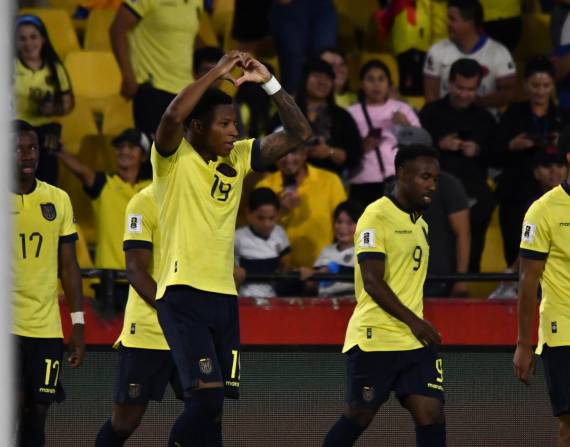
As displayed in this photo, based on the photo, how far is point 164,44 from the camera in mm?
10828

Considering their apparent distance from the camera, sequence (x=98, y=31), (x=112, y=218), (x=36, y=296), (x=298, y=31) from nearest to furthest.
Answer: (x=36, y=296), (x=112, y=218), (x=298, y=31), (x=98, y=31)

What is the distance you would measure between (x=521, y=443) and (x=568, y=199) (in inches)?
96.6

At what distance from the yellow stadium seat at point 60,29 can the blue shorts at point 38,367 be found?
20.1 ft

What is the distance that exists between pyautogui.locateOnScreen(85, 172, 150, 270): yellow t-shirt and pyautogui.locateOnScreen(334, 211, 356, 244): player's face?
149cm

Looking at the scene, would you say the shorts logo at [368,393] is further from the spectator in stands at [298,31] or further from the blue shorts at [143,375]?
the spectator in stands at [298,31]

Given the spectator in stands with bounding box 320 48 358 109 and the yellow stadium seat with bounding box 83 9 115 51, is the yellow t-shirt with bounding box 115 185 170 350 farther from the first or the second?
the yellow stadium seat with bounding box 83 9 115 51

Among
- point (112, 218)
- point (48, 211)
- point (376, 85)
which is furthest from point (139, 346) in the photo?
point (376, 85)

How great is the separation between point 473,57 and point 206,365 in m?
6.12

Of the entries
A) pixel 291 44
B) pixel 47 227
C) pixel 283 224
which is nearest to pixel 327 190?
pixel 283 224

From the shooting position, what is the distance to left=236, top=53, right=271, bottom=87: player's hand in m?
5.46

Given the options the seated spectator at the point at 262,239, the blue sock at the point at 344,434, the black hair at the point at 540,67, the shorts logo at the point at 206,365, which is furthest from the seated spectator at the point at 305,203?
the shorts logo at the point at 206,365

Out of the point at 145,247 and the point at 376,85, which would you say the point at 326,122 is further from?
the point at 145,247

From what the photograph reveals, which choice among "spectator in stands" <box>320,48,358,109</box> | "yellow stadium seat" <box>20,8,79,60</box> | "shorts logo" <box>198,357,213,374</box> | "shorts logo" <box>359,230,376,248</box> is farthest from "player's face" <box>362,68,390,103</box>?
"shorts logo" <box>198,357,213,374</box>

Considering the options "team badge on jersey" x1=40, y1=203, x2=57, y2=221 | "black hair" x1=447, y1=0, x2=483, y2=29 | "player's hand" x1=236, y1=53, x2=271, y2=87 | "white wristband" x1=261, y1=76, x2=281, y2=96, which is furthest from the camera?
"black hair" x1=447, y1=0, x2=483, y2=29
